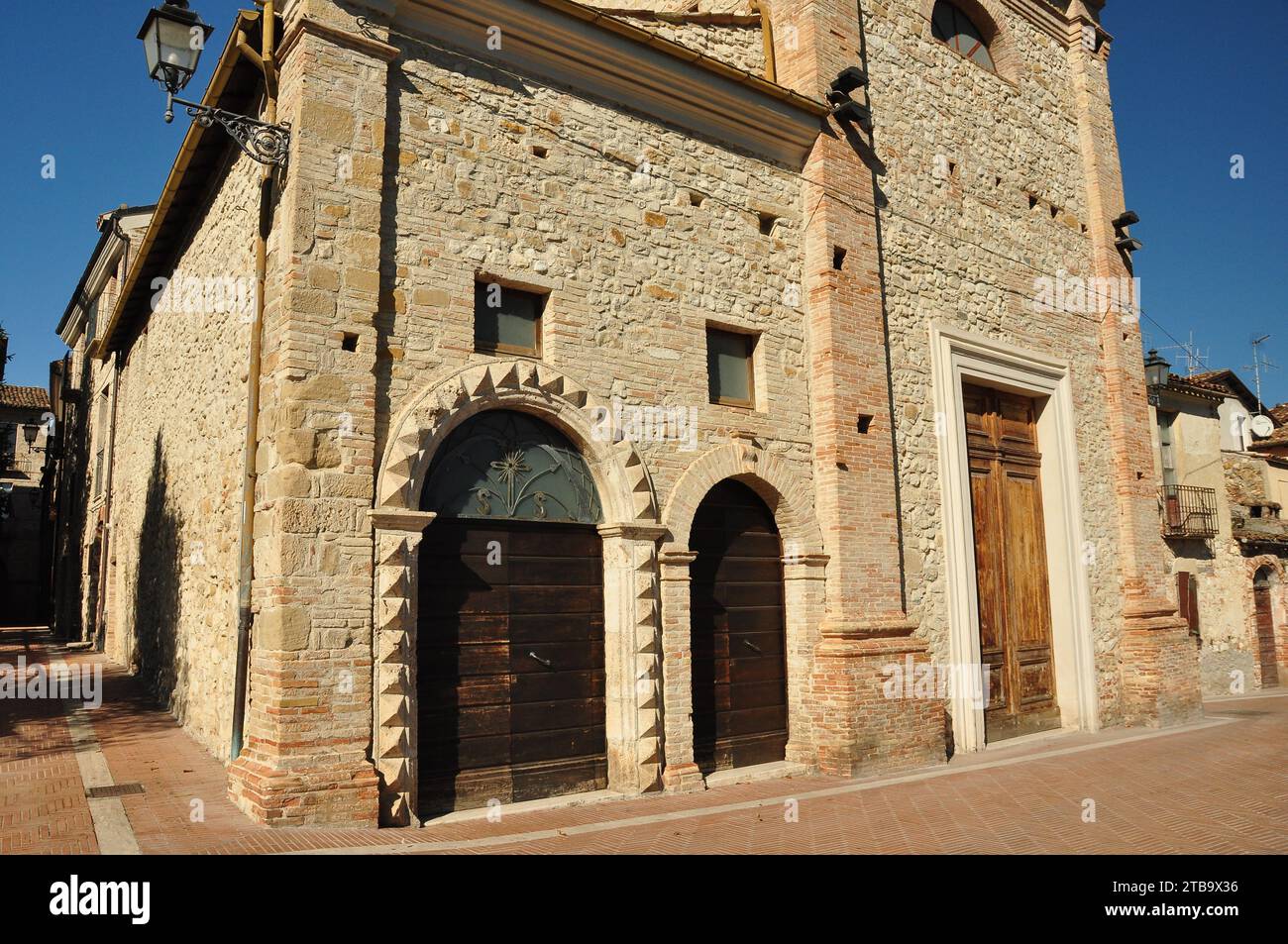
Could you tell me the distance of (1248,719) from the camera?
531 inches

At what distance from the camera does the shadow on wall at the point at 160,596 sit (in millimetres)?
10672

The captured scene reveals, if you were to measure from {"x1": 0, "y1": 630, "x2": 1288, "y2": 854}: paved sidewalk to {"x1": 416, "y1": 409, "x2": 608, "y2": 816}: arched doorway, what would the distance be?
45 centimetres

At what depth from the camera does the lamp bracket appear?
669 cm

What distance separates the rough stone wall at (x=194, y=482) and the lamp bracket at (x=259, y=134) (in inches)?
47.0

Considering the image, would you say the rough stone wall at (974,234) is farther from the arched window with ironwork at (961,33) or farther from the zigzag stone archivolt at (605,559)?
the zigzag stone archivolt at (605,559)

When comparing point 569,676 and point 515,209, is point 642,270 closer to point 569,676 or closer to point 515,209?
point 515,209

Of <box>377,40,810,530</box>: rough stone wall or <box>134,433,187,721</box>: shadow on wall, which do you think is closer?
<box>377,40,810,530</box>: rough stone wall

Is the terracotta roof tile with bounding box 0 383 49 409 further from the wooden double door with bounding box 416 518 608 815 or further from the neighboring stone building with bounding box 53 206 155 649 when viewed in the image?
the wooden double door with bounding box 416 518 608 815

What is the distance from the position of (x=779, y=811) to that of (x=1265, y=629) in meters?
18.1

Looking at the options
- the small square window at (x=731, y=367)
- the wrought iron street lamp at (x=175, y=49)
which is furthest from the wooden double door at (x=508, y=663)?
the wrought iron street lamp at (x=175, y=49)

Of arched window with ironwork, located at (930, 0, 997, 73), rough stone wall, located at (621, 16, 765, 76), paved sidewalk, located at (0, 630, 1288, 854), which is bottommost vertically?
paved sidewalk, located at (0, 630, 1288, 854)

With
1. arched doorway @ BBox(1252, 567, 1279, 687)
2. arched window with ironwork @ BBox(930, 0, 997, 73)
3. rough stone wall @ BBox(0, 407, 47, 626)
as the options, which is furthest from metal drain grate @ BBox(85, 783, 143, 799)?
rough stone wall @ BBox(0, 407, 47, 626)

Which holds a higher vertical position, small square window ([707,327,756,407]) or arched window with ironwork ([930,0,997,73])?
arched window with ironwork ([930,0,997,73])
